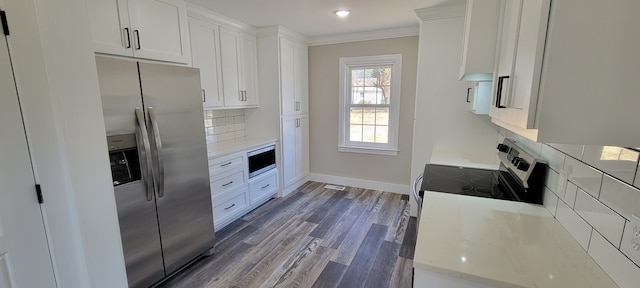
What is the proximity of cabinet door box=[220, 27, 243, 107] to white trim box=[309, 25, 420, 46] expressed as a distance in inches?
51.1

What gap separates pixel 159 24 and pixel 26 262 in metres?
1.81

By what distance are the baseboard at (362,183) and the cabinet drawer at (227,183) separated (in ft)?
5.35

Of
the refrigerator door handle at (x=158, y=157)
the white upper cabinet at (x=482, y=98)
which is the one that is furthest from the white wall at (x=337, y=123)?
the refrigerator door handle at (x=158, y=157)

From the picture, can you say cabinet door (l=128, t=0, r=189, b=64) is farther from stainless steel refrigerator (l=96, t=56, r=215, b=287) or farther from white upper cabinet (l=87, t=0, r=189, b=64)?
stainless steel refrigerator (l=96, t=56, r=215, b=287)

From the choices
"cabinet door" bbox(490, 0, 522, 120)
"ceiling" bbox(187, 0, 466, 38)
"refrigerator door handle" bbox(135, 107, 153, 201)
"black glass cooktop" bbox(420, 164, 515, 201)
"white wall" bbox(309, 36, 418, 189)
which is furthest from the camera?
"white wall" bbox(309, 36, 418, 189)

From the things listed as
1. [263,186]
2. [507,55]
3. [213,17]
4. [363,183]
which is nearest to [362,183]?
[363,183]

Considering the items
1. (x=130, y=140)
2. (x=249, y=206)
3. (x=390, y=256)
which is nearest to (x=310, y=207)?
(x=249, y=206)

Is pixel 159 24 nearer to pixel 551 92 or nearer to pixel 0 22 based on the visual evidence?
pixel 0 22

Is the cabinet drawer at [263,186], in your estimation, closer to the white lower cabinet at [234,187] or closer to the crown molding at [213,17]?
the white lower cabinet at [234,187]

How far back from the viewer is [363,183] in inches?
167

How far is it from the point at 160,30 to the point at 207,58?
70 centimetres

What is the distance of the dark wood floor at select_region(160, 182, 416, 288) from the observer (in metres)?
2.16

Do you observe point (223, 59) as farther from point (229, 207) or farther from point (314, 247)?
point (314, 247)

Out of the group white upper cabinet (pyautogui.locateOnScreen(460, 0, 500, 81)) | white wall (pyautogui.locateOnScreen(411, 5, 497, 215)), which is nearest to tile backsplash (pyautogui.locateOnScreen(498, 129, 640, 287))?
white upper cabinet (pyautogui.locateOnScreen(460, 0, 500, 81))
